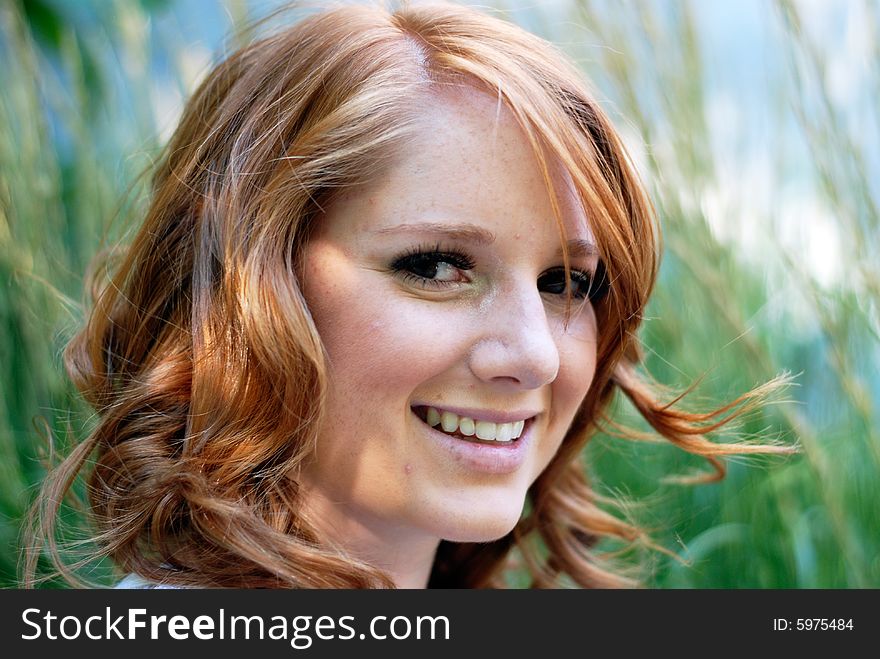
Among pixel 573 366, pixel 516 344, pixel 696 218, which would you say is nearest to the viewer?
pixel 516 344

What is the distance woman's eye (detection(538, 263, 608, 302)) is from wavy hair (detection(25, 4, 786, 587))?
1.1 inches

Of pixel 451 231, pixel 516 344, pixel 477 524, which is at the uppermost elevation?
pixel 451 231

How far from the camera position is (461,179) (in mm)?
1107

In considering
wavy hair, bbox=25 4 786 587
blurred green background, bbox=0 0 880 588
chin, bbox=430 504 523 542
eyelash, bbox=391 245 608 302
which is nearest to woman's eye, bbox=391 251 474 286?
eyelash, bbox=391 245 608 302

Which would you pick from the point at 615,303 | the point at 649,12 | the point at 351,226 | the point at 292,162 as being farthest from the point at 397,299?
the point at 649,12

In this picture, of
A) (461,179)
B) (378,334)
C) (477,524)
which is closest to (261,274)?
(378,334)

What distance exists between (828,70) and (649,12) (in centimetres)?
32

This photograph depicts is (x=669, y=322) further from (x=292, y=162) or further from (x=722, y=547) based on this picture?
(x=292, y=162)

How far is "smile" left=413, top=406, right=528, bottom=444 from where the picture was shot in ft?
3.77

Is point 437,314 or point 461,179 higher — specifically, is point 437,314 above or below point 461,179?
below

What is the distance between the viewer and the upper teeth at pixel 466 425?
3.77 ft

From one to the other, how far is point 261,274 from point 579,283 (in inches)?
18.9

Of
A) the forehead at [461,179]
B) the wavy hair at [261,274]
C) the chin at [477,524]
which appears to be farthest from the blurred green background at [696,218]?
the chin at [477,524]

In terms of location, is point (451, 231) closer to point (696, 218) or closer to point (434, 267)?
point (434, 267)
